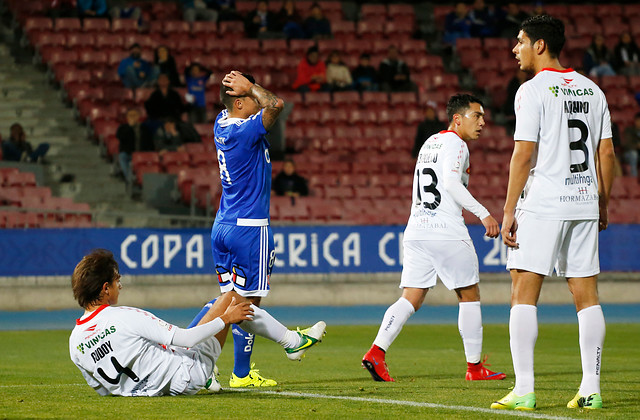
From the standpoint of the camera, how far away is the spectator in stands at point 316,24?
79.7 feet

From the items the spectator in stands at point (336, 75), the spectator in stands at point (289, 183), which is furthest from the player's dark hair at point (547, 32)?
the spectator in stands at point (336, 75)

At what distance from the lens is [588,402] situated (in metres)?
6.04

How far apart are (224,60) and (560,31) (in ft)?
56.8

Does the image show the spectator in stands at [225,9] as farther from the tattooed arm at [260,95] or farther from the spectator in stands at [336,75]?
the tattooed arm at [260,95]

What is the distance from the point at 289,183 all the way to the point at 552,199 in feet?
43.3

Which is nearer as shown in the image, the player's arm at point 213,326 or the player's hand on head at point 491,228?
the player's arm at point 213,326

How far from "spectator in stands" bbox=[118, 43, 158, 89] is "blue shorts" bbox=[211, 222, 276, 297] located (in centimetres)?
1441

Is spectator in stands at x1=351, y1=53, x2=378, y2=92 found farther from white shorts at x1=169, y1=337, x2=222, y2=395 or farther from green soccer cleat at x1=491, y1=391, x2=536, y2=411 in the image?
green soccer cleat at x1=491, y1=391, x2=536, y2=411

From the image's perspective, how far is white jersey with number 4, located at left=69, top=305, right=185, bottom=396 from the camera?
6383 mm

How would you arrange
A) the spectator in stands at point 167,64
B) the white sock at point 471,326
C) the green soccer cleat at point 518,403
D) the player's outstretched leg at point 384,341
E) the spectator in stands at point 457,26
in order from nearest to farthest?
the green soccer cleat at point 518,403 → the player's outstretched leg at point 384,341 → the white sock at point 471,326 → the spectator in stands at point 167,64 → the spectator in stands at point 457,26

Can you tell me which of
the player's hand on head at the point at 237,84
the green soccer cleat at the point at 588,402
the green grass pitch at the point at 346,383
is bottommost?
the green grass pitch at the point at 346,383

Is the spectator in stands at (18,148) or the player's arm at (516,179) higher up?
the spectator in stands at (18,148)

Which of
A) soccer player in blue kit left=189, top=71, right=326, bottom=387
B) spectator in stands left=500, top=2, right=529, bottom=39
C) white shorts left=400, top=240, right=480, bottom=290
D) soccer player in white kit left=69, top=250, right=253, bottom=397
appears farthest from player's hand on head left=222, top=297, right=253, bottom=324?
spectator in stands left=500, top=2, right=529, bottom=39

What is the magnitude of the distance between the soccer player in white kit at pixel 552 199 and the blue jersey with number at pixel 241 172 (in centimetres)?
210
